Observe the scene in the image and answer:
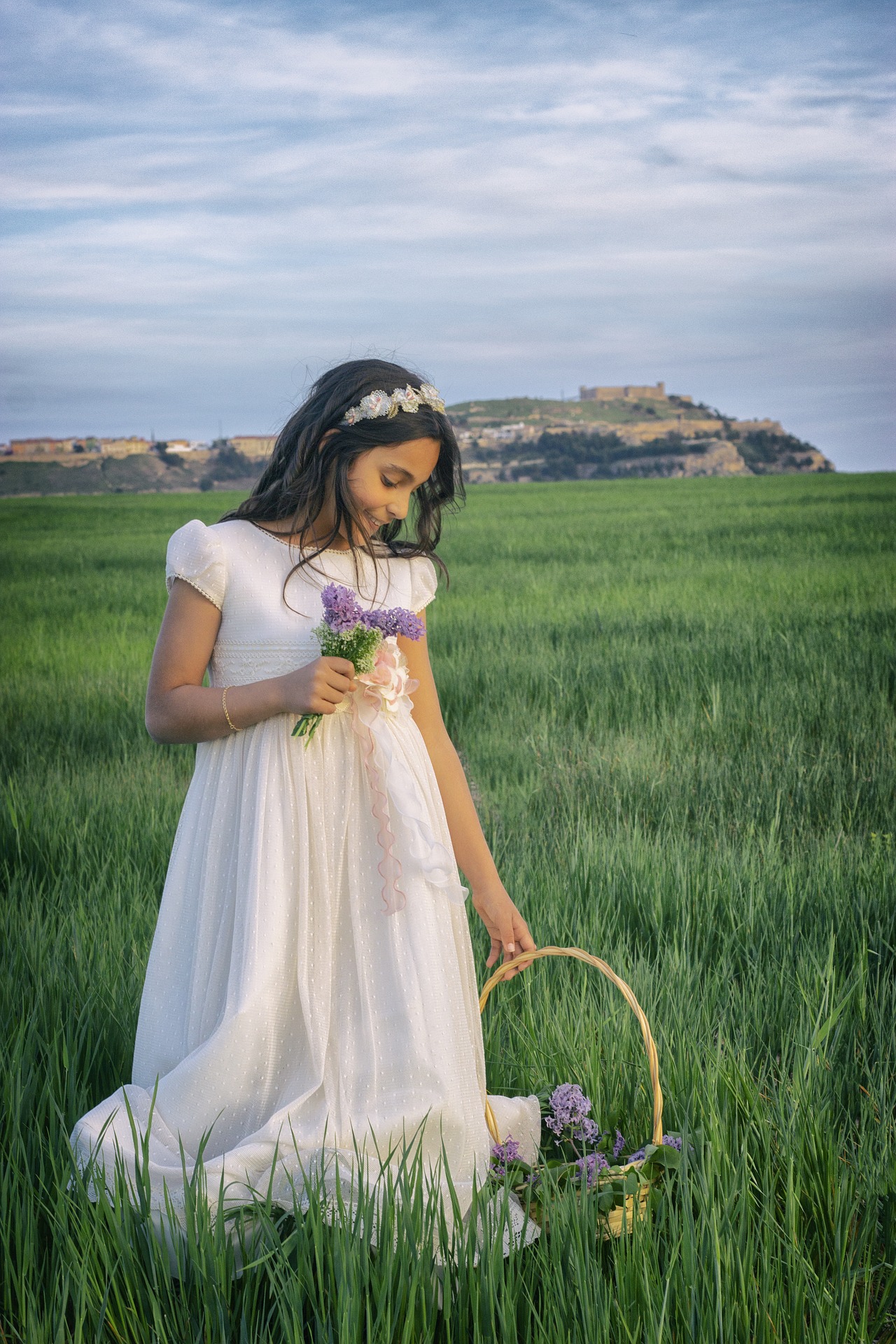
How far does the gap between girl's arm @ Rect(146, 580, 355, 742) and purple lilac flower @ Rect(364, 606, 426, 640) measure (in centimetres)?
7

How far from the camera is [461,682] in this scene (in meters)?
5.91

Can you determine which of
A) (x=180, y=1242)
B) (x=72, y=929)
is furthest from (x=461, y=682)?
(x=180, y=1242)

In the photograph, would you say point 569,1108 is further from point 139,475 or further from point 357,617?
point 139,475

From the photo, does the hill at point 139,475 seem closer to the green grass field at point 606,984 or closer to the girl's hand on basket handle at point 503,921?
the green grass field at point 606,984

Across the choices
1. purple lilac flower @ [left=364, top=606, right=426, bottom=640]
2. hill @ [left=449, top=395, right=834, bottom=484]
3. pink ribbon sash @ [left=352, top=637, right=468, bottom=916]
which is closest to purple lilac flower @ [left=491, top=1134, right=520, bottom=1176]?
pink ribbon sash @ [left=352, top=637, right=468, bottom=916]

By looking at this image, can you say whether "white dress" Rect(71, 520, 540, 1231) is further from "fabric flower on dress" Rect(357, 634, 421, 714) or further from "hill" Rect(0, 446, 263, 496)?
"hill" Rect(0, 446, 263, 496)

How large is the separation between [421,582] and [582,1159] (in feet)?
3.17

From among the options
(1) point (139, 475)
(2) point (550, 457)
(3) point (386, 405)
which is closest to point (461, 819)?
(3) point (386, 405)

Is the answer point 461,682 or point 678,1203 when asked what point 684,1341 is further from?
point 461,682

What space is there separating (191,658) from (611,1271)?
1.12 m

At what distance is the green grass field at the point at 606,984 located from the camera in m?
1.39

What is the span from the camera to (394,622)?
1524 mm

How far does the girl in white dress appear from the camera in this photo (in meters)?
1.52

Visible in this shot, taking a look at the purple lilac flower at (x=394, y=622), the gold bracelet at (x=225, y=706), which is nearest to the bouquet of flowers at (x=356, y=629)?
the purple lilac flower at (x=394, y=622)
